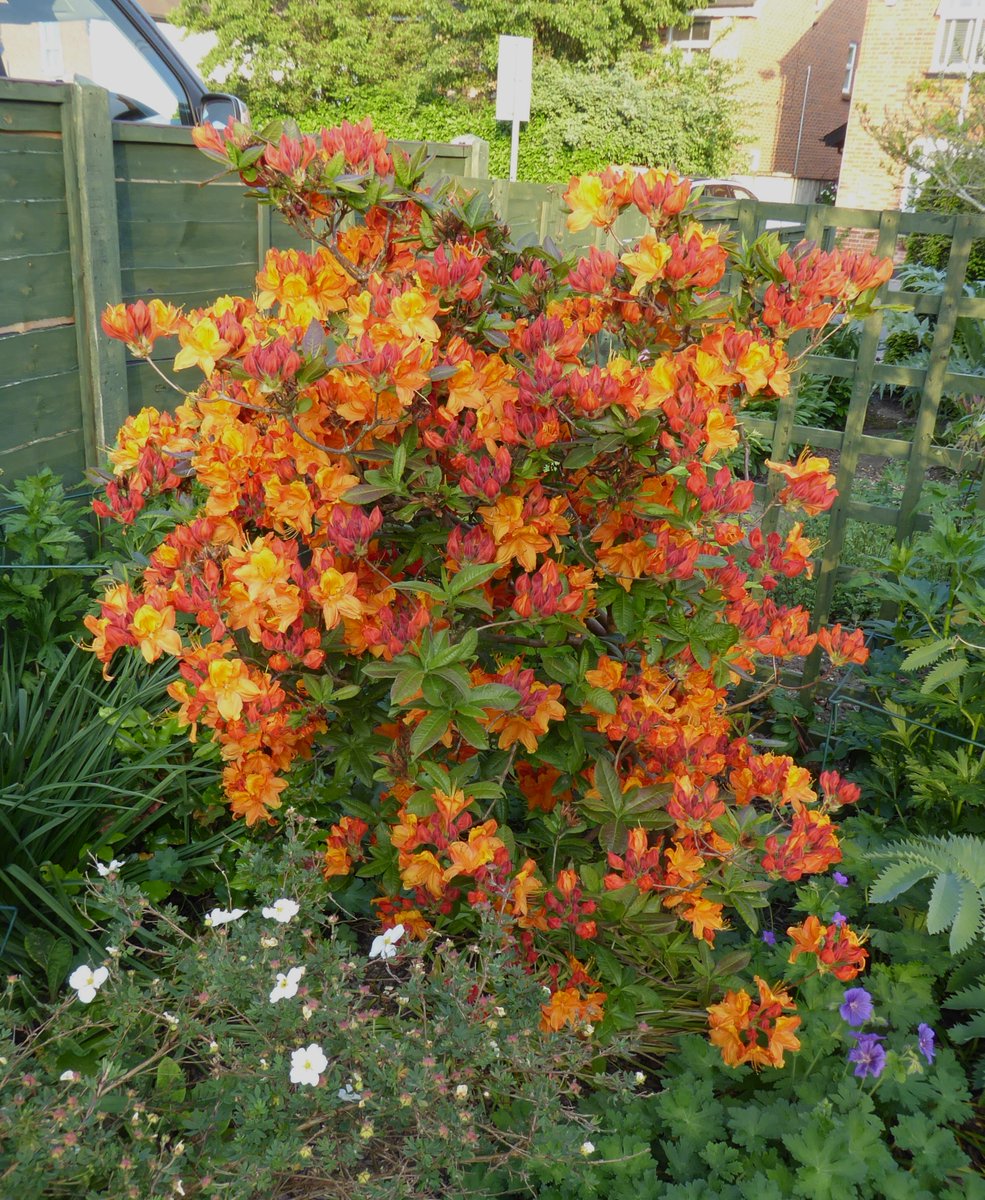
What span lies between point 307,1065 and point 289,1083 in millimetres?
121

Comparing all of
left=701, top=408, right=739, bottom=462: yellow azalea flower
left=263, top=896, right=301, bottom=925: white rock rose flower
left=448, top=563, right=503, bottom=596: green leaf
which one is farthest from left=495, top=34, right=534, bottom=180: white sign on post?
left=263, top=896, right=301, bottom=925: white rock rose flower

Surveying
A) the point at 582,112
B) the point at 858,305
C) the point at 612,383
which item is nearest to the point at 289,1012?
the point at 612,383

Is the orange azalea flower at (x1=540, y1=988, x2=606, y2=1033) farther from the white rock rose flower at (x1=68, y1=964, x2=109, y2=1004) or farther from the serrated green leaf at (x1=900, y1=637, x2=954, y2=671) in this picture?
the serrated green leaf at (x1=900, y1=637, x2=954, y2=671)

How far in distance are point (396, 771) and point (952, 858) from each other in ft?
3.24

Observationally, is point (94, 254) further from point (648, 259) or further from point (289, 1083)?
point (289, 1083)

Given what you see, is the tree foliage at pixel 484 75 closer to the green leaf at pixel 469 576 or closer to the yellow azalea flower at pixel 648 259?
the yellow azalea flower at pixel 648 259

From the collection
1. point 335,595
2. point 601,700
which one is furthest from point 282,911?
point 601,700

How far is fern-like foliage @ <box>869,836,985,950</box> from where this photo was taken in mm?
1724

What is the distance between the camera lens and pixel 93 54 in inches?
168

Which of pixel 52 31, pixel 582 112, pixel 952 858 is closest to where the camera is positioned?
pixel 952 858

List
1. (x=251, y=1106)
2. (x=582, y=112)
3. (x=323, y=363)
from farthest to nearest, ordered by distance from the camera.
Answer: (x=582, y=112) → (x=323, y=363) → (x=251, y=1106)

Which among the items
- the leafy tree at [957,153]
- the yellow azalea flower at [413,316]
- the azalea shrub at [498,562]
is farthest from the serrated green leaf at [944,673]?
the leafy tree at [957,153]

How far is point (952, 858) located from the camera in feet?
6.22

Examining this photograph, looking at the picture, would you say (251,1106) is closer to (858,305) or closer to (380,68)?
(858,305)
